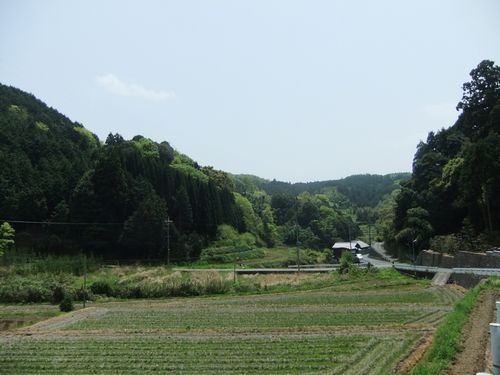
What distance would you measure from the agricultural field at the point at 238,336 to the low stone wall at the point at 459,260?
349 centimetres

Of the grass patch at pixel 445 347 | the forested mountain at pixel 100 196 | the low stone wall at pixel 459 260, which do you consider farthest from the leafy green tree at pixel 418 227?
the grass patch at pixel 445 347

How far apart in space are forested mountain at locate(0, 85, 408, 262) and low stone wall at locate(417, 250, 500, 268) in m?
31.8

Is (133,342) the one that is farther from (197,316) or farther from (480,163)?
(480,163)

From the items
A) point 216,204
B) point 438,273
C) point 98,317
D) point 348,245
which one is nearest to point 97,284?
point 98,317

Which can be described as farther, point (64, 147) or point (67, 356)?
point (64, 147)

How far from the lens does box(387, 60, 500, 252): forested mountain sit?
146ft

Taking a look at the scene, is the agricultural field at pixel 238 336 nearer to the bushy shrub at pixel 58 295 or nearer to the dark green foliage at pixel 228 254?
the bushy shrub at pixel 58 295

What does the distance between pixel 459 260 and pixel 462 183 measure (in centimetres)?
803

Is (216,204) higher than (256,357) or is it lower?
higher

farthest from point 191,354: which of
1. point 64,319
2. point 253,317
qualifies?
point 64,319

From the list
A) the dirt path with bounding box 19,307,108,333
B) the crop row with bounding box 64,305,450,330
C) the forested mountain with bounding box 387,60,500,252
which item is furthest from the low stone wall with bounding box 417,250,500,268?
the dirt path with bounding box 19,307,108,333

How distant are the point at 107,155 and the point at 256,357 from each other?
2459 inches

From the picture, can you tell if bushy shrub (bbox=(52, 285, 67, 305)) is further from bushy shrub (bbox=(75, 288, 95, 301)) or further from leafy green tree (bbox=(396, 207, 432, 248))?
leafy green tree (bbox=(396, 207, 432, 248))

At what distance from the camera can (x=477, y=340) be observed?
13984 mm
